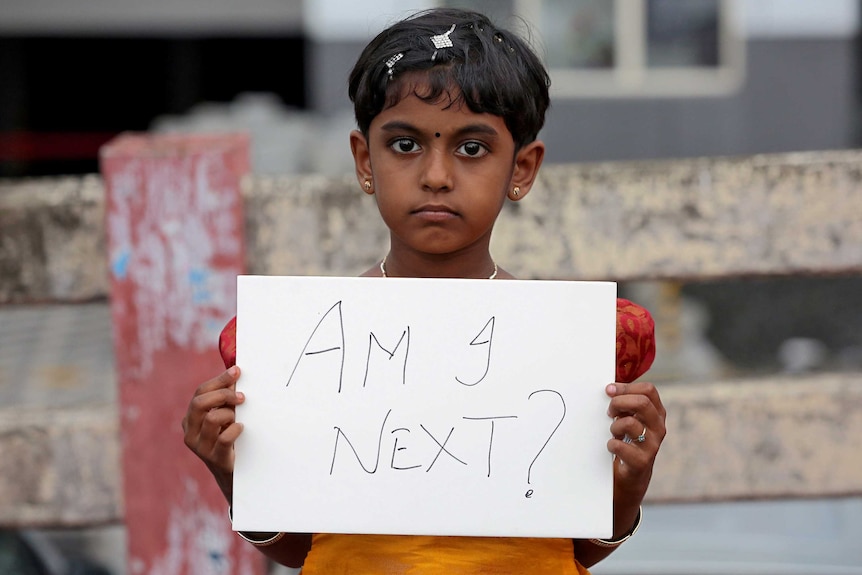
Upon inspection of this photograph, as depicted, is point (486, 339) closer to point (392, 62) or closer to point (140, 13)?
point (392, 62)

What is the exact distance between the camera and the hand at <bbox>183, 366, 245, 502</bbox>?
1671 mm

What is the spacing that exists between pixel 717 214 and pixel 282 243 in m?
1.08

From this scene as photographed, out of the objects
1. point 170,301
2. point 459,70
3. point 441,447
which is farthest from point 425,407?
point 170,301

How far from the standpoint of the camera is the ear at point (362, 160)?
1.85 metres

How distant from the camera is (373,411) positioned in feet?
5.58

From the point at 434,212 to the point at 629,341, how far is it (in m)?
Result: 0.41

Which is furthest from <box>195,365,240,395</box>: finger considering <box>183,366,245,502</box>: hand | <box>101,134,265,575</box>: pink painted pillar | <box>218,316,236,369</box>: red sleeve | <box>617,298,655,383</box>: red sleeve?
<box>101,134,265,575</box>: pink painted pillar

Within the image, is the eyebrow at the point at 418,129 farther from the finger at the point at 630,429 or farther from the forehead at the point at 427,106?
the finger at the point at 630,429

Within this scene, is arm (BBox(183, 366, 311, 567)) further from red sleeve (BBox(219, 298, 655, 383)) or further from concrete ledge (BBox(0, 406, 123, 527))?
concrete ledge (BBox(0, 406, 123, 527))

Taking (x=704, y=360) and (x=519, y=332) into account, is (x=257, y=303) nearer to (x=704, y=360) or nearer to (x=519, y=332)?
(x=519, y=332)

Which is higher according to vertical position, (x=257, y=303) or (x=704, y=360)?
(x=257, y=303)

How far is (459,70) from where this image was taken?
170cm

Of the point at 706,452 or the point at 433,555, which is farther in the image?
the point at 706,452

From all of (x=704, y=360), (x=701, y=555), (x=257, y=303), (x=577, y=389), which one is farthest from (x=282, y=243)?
(x=704, y=360)
